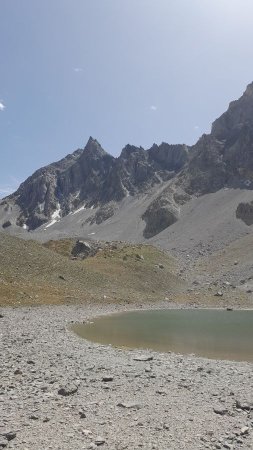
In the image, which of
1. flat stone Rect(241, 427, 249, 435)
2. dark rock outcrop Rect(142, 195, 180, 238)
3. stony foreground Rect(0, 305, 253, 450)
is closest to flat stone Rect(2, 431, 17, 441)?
stony foreground Rect(0, 305, 253, 450)

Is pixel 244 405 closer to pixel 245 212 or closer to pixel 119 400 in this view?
pixel 119 400

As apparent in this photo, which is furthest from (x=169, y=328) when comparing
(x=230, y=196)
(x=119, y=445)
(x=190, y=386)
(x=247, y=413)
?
(x=230, y=196)

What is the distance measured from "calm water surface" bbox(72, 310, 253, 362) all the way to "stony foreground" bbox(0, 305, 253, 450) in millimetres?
5841

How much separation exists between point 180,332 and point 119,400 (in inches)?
1056

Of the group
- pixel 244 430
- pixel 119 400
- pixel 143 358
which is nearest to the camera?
pixel 244 430

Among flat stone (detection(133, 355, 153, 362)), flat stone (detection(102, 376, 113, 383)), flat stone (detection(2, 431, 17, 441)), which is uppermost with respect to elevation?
flat stone (detection(2, 431, 17, 441))

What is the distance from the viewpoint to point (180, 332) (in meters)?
43.9

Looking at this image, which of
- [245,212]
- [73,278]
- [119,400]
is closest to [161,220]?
[245,212]

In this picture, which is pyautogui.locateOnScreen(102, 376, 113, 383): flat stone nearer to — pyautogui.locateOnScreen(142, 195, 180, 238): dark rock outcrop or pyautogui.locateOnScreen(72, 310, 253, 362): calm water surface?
pyautogui.locateOnScreen(72, 310, 253, 362): calm water surface

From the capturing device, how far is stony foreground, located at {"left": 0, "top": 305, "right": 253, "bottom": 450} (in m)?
14.0

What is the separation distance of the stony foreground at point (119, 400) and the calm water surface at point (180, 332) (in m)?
5.84

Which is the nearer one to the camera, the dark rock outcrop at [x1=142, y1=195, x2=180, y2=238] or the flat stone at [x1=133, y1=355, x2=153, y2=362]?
the flat stone at [x1=133, y1=355, x2=153, y2=362]

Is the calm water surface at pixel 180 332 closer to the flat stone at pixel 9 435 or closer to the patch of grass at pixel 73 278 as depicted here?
the patch of grass at pixel 73 278

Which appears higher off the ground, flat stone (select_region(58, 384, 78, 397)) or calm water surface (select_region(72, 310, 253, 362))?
flat stone (select_region(58, 384, 78, 397))
